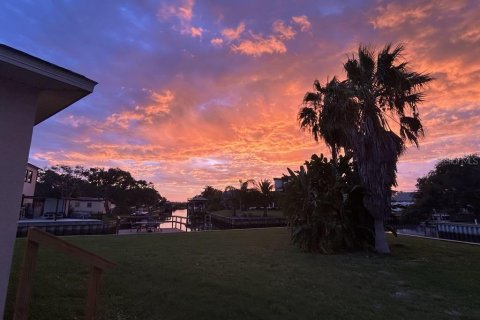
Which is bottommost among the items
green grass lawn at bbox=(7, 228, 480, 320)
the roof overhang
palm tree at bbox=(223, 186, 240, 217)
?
green grass lawn at bbox=(7, 228, 480, 320)

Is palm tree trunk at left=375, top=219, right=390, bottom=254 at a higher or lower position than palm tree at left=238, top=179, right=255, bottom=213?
lower

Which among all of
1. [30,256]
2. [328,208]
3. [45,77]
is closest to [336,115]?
[328,208]

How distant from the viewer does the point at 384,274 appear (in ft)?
28.9

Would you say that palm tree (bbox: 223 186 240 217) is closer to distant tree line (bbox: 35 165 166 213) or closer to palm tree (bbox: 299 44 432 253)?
distant tree line (bbox: 35 165 166 213)

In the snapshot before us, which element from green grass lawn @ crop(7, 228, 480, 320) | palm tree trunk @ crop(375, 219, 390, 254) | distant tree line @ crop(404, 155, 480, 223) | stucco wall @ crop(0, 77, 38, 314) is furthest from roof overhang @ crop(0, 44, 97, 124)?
distant tree line @ crop(404, 155, 480, 223)

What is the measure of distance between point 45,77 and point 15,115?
64cm

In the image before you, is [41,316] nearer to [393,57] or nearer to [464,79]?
[393,57]

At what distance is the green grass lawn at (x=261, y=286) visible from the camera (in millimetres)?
5281

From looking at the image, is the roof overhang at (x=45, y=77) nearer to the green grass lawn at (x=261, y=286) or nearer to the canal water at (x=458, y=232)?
the green grass lawn at (x=261, y=286)

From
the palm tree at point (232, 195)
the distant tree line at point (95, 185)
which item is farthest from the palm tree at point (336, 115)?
the distant tree line at point (95, 185)

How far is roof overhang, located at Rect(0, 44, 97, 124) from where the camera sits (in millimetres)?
3492

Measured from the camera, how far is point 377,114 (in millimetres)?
12625

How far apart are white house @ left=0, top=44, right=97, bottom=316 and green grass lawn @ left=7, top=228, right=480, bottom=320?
5.75 ft

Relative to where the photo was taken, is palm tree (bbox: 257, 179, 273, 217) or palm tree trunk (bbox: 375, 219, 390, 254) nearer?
palm tree trunk (bbox: 375, 219, 390, 254)
